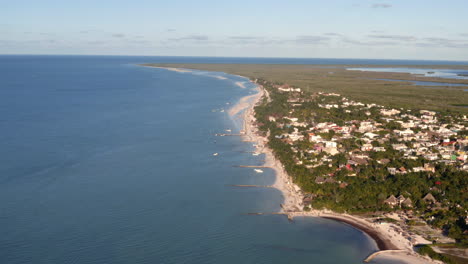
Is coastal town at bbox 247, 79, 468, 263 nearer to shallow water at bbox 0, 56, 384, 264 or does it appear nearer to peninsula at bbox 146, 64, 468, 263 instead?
peninsula at bbox 146, 64, 468, 263

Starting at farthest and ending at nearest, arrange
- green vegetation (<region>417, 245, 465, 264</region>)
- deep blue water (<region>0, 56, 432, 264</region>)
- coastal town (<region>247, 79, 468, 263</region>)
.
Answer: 1. coastal town (<region>247, 79, 468, 263</region>)
2. deep blue water (<region>0, 56, 432, 264</region>)
3. green vegetation (<region>417, 245, 465, 264</region>)

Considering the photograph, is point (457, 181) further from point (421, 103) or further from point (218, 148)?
point (421, 103)

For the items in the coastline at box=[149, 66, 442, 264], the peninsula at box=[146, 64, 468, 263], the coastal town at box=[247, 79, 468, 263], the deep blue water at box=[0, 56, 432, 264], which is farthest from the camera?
the coastal town at box=[247, 79, 468, 263]

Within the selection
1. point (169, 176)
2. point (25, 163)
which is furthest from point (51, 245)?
point (25, 163)

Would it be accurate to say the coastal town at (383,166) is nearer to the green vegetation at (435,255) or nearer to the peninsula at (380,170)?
the peninsula at (380,170)

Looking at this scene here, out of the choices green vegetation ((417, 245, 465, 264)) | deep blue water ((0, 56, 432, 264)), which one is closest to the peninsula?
green vegetation ((417, 245, 465, 264))

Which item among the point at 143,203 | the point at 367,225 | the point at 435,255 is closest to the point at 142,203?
the point at 143,203
